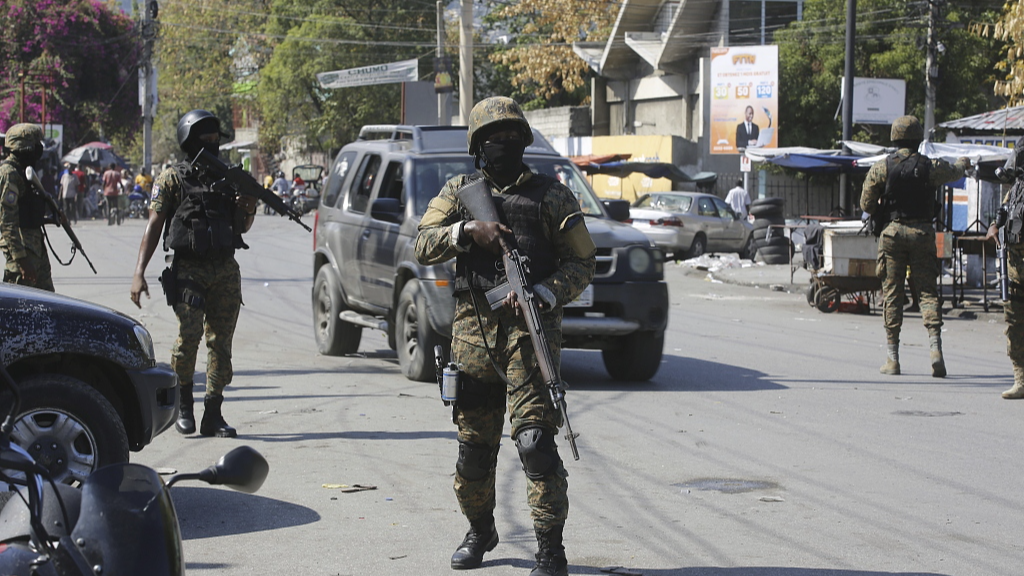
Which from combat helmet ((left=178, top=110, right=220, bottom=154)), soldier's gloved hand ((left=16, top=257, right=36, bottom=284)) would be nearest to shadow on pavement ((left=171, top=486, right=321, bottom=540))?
combat helmet ((left=178, top=110, right=220, bottom=154))

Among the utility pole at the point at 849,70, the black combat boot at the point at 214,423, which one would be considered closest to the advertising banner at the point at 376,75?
the utility pole at the point at 849,70

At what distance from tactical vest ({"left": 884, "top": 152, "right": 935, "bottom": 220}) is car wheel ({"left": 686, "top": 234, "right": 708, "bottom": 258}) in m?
17.3

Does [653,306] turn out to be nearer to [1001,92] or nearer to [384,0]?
[1001,92]

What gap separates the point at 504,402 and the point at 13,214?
5.23 meters

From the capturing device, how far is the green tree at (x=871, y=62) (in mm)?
34906

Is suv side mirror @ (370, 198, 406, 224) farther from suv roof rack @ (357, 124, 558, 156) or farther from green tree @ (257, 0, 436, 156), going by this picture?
green tree @ (257, 0, 436, 156)

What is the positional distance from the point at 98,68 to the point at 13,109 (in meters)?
4.17

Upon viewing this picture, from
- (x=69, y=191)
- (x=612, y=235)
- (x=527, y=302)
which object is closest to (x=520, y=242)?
(x=527, y=302)

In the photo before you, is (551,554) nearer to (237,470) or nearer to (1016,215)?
(237,470)

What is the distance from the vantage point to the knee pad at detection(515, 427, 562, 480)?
15.4ft

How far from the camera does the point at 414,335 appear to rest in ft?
33.1

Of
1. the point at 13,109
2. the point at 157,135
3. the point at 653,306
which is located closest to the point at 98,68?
the point at 13,109

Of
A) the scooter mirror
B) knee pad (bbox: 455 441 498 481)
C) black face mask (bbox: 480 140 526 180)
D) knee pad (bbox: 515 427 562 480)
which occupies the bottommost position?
knee pad (bbox: 455 441 498 481)

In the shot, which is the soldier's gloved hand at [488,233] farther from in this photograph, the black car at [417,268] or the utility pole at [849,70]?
the utility pole at [849,70]
